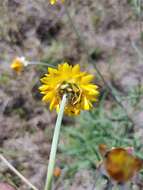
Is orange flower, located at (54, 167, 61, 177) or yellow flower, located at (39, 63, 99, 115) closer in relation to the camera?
yellow flower, located at (39, 63, 99, 115)

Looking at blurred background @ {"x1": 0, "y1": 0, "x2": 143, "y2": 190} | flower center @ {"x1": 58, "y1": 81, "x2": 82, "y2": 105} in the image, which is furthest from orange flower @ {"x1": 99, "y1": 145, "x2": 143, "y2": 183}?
blurred background @ {"x1": 0, "y1": 0, "x2": 143, "y2": 190}

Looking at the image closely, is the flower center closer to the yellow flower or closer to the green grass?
the yellow flower

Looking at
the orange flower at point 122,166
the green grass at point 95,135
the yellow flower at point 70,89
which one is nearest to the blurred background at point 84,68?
the green grass at point 95,135

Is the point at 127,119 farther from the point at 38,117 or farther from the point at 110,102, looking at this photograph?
the point at 38,117

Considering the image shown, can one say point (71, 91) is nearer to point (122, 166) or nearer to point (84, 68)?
point (122, 166)

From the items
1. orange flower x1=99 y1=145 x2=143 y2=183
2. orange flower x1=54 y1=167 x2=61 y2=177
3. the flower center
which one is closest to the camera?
orange flower x1=99 y1=145 x2=143 y2=183

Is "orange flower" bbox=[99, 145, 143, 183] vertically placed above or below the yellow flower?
below

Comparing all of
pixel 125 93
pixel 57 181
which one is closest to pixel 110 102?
pixel 125 93
